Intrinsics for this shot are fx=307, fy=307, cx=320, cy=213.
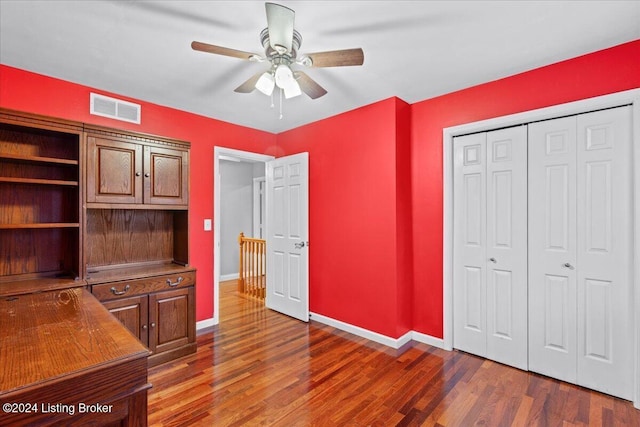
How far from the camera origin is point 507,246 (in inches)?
109

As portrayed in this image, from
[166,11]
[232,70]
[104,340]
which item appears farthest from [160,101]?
[104,340]

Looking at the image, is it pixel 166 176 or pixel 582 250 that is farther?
pixel 166 176

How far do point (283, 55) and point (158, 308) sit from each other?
2.38 m

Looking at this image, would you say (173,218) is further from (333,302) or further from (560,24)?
(560,24)

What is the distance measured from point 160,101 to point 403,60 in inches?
97.7

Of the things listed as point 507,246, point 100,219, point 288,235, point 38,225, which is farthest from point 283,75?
point 288,235

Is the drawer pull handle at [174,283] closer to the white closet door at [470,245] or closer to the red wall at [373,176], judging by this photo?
the red wall at [373,176]

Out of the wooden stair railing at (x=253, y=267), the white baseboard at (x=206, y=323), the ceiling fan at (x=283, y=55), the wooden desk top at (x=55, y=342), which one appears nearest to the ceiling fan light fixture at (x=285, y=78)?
the ceiling fan at (x=283, y=55)

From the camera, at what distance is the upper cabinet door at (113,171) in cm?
255

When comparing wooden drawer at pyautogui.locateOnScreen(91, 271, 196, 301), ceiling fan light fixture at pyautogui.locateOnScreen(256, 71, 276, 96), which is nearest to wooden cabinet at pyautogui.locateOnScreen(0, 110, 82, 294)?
wooden drawer at pyautogui.locateOnScreen(91, 271, 196, 301)

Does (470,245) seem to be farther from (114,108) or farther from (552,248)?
(114,108)

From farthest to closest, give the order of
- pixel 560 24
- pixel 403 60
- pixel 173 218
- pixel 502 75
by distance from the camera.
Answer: pixel 173 218 → pixel 502 75 → pixel 403 60 → pixel 560 24

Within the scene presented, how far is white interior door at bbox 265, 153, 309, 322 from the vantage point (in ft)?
12.8

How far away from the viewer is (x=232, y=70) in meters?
2.57
